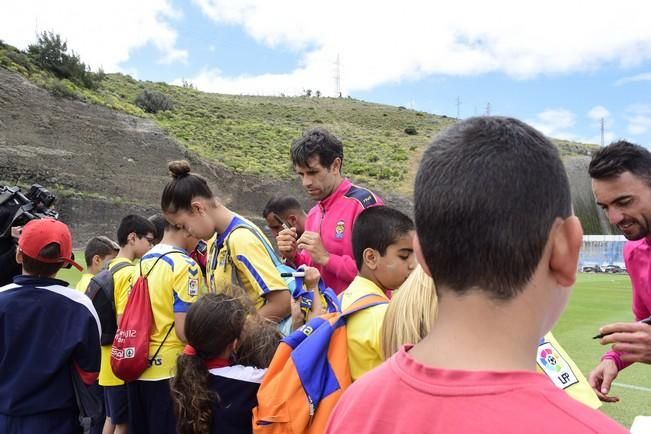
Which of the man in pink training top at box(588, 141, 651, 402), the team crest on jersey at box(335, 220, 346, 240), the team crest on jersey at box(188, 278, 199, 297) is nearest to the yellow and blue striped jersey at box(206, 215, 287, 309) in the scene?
the team crest on jersey at box(188, 278, 199, 297)

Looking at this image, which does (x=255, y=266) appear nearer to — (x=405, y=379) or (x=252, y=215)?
(x=405, y=379)

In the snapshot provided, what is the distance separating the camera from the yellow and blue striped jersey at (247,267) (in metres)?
3.90

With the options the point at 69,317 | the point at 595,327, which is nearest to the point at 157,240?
the point at 69,317

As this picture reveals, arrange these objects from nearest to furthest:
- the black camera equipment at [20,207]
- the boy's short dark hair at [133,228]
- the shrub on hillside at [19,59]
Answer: the black camera equipment at [20,207] < the boy's short dark hair at [133,228] < the shrub on hillside at [19,59]

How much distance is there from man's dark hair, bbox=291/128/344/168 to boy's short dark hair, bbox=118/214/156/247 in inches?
92.2

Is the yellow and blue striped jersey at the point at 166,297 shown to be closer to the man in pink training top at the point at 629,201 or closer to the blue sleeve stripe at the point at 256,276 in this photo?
the blue sleeve stripe at the point at 256,276

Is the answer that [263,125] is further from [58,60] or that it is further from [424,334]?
[424,334]

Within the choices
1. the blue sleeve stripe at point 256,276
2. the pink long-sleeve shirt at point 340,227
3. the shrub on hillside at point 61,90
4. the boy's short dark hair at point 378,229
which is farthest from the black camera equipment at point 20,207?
the shrub on hillside at point 61,90

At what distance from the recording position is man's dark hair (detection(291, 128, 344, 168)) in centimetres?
453

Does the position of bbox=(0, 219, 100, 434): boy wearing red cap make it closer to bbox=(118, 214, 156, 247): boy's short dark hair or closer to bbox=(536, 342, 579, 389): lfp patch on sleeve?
bbox=(118, 214, 156, 247): boy's short dark hair

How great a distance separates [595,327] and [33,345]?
11.8m

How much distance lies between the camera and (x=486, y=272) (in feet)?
3.64

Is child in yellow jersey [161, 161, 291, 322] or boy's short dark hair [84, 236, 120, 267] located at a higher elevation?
child in yellow jersey [161, 161, 291, 322]

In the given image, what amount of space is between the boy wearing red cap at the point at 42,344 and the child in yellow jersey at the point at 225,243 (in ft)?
2.82
